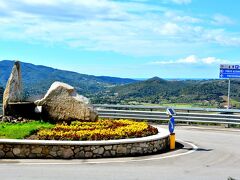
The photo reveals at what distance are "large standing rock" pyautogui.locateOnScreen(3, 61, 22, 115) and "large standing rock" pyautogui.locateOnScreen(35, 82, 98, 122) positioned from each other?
1758 mm

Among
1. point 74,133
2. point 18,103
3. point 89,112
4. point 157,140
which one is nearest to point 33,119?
point 18,103

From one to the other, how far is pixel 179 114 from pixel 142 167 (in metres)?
13.1

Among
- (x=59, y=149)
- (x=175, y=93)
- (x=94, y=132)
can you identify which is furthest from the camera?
(x=175, y=93)

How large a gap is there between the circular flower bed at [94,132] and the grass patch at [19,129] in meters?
0.45

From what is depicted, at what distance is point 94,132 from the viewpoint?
17750 mm

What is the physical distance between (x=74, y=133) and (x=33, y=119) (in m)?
5.38

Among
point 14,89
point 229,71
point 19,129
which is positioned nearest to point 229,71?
point 229,71

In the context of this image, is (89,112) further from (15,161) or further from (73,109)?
(15,161)

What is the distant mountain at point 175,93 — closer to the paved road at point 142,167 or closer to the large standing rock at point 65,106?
the large standing rock at point 65,106

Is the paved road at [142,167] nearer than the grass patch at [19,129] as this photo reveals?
Yes

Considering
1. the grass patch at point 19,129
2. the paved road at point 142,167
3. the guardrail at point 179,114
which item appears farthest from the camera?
the guardrail at point 179,114

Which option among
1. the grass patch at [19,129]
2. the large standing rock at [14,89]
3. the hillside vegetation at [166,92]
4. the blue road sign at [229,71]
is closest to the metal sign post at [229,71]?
the blue road sign at [229,71]

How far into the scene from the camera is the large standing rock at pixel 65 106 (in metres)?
21.7

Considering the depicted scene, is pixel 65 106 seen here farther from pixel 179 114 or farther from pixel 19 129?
pixel 179 114
